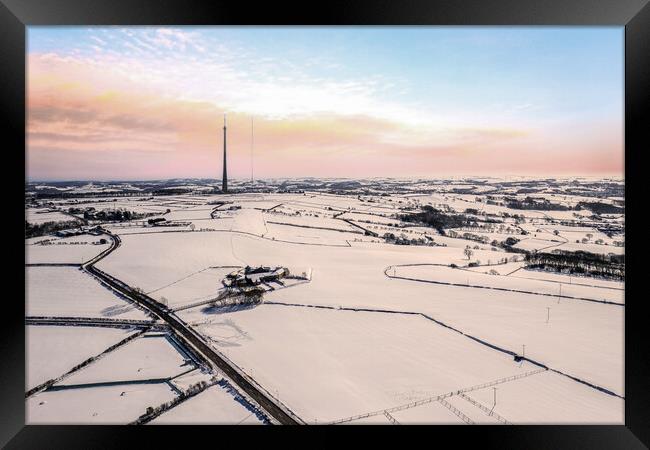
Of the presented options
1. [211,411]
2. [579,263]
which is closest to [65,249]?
[211,411]

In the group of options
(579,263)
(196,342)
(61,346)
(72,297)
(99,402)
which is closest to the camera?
(99,402)

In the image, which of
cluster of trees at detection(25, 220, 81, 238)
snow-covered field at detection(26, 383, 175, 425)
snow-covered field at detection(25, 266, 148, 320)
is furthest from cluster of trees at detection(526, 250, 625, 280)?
cluster of trees at detection(25, 220, 81, 238)

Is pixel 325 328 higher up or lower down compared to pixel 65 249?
lower down

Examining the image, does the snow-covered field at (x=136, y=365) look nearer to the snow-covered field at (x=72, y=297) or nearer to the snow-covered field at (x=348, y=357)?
the snow-covered field at (x=348, y=357)

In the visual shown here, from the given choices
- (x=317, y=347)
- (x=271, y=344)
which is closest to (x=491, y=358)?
(x=317, y=347)

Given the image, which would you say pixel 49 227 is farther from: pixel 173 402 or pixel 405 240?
pixel 405 240

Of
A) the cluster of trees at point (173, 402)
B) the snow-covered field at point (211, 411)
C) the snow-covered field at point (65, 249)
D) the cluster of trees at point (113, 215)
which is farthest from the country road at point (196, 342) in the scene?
the cluster of trees at point (113, 215)
